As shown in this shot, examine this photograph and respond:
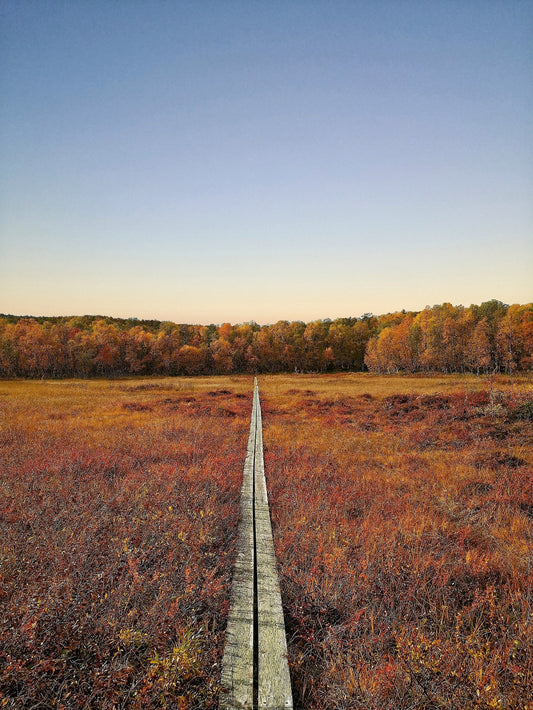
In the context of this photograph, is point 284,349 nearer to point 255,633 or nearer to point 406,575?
point 406,575

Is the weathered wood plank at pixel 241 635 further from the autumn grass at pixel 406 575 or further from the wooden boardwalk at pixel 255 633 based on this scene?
the autumn grass at pixel 406 575

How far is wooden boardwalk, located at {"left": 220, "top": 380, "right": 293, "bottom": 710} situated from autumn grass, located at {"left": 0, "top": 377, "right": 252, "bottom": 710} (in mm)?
148

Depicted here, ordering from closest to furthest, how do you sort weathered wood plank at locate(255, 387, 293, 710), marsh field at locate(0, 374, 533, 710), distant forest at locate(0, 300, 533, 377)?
1. weathered wood plank at locate(255, 387, 293, 710)
2. marsh field at locate(0, 374, 533, 710)
3. distant forest at locate(0, 300, 533, 377)

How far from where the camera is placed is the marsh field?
3.00 meters

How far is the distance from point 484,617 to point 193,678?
319 cm

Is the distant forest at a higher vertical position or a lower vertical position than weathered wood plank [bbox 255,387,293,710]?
higher

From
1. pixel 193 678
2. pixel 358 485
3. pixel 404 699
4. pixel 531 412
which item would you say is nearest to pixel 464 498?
pixel 358 485

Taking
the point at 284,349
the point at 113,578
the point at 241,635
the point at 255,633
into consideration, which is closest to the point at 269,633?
the point at 255,633

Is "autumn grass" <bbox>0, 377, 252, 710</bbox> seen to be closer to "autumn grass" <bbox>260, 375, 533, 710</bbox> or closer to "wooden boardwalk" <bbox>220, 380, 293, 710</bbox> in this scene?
"wooden boardwalk" <bbox>220, 380, 293, 710</bbox>

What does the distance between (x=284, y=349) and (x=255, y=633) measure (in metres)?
97.1

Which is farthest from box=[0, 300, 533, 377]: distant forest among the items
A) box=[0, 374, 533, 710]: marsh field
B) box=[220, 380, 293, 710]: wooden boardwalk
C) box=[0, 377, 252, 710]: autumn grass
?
box=[220, 380, 293, 710]: wooden boardwalk

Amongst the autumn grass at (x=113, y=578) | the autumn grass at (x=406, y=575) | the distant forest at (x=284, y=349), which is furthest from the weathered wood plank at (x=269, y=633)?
the distant forest at (x=284, y=349)

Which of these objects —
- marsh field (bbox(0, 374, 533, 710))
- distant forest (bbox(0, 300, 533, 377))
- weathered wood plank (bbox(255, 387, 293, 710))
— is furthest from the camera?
distant forest (bbox(0, 300, 533, 377))

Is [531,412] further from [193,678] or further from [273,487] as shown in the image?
[193,678]
